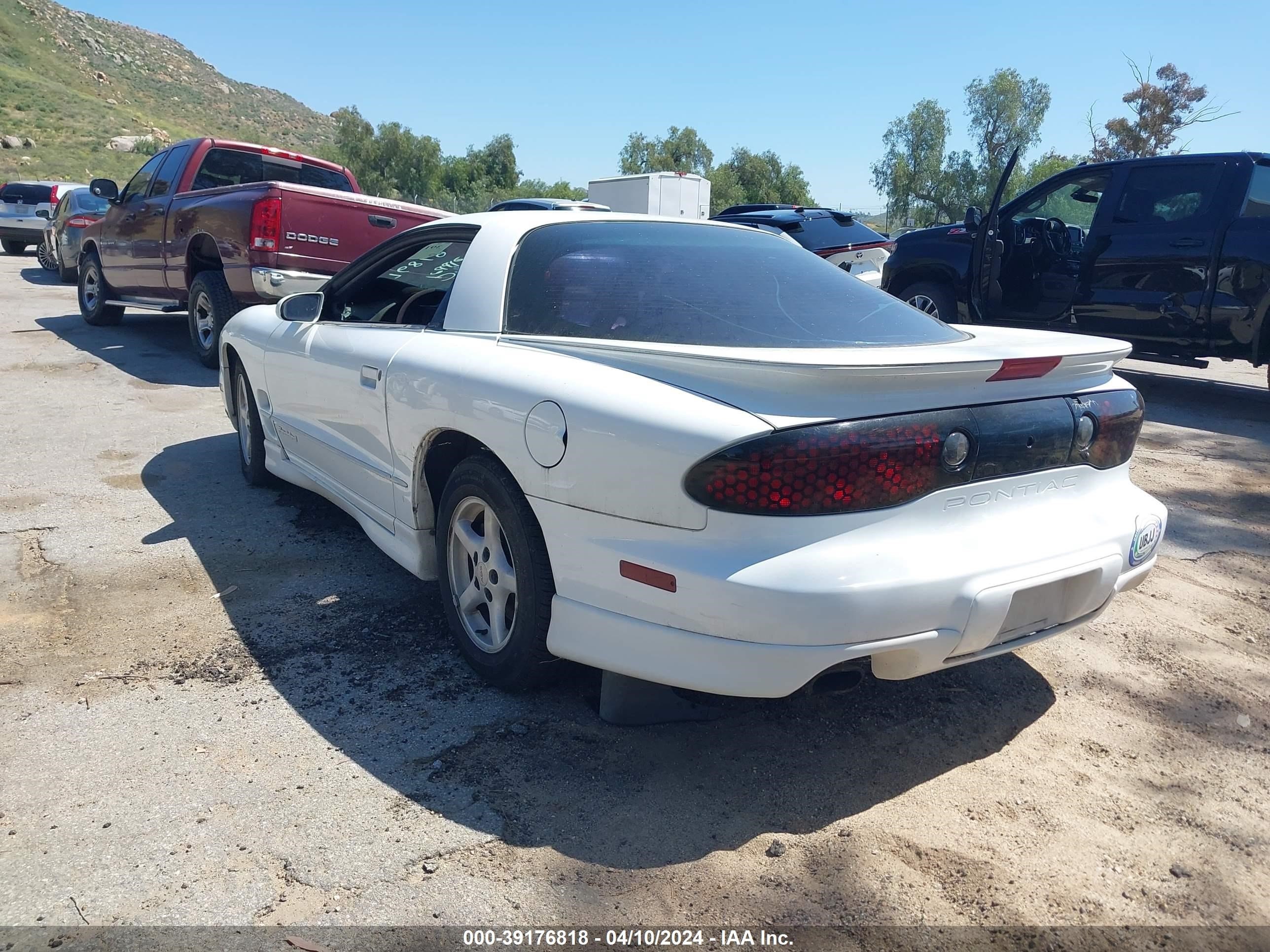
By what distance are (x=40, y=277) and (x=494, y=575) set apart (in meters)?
18.4

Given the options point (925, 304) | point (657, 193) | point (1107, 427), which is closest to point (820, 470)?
point (1107, 427)

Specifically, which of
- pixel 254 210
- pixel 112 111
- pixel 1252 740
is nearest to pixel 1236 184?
pixel 1252 740

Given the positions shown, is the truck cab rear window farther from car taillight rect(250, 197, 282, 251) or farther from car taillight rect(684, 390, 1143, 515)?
car taillight rect(684, 390, 1143, 515)

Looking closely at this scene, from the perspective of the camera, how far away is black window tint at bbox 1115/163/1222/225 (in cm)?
755

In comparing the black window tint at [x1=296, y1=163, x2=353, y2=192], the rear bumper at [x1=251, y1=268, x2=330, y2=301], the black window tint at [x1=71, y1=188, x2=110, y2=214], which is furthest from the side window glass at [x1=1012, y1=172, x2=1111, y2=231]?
the black window tint at [x1=71, y1=188, x2=110, y2=214]

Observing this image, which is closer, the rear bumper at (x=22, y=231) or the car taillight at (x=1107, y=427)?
the car taillight at (x=1107, y=427)

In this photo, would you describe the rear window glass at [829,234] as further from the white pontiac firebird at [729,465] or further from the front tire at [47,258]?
the front tire at [47,258]

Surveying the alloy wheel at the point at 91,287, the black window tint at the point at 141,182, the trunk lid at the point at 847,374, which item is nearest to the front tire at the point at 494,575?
the trunk lid at the point at 847,374

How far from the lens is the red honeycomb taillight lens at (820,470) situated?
7.61 ft

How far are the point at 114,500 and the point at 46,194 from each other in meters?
20.9

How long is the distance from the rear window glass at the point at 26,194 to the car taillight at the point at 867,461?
24111 mm

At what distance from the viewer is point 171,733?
9.49ft

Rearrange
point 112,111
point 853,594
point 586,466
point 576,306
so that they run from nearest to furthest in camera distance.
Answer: point 853,594 < point 586,466 < point 576,306 < point 112,111

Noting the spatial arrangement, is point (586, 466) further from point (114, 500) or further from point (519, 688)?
point (114, 500)
